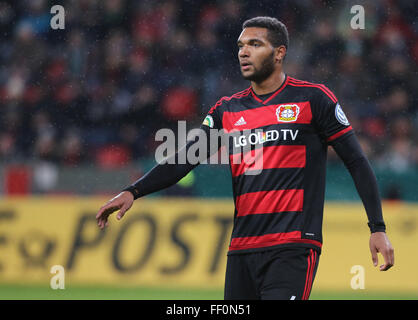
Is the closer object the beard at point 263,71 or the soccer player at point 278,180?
the soccer player at point 278,180

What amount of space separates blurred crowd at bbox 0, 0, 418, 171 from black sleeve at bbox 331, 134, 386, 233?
Result: 24.2 ft

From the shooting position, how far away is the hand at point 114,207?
4145 millimetres

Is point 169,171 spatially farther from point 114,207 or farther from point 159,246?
point 159,246

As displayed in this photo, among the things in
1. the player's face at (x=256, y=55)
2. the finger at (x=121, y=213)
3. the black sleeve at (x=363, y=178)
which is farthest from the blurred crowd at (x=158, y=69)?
the finger at (x=121, y=213)

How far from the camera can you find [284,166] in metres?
4.20

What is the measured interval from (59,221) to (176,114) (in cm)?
309

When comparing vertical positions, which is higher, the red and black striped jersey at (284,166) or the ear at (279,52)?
the ear at (279,52)

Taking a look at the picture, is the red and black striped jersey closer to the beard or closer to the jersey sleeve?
the jersey sleeve

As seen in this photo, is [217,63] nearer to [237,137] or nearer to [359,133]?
[359,133]

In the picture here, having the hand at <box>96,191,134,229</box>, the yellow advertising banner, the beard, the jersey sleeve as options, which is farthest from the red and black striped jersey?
the yellow advertising banner

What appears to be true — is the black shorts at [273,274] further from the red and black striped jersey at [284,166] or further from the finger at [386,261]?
the finger at [386,261]

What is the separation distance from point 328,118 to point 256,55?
551mm

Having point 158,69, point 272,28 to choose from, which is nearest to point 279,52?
point 272,28

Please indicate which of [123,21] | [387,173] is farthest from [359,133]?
[123,21]
